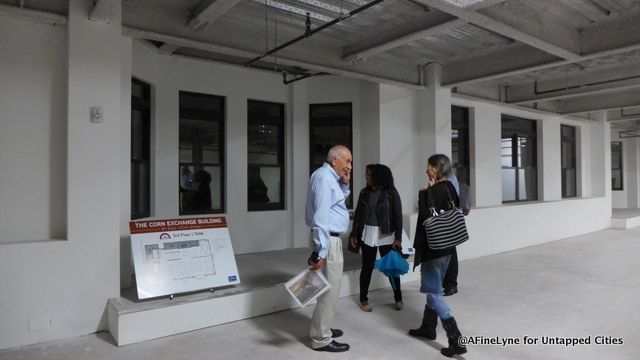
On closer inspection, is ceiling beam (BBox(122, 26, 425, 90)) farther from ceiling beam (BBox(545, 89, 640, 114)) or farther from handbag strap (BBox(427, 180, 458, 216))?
ceiling beam (BBox(545, 89, 640, 114))

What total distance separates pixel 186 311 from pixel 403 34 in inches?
143

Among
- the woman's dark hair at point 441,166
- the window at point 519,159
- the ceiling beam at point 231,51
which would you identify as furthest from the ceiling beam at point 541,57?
the woman's dark hair at point 441,166

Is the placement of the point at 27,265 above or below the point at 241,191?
below

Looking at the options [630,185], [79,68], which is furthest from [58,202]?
[630,185]

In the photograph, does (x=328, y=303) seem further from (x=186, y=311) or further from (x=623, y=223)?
(x=623, y=223)

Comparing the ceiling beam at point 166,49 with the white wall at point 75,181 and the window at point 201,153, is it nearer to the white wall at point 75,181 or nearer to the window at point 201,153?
the window at point 201,153

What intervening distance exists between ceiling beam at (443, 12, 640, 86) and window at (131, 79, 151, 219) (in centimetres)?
442

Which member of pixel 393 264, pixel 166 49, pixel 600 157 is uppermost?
pixel 166 49

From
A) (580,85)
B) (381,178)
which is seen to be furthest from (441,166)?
(580,85)

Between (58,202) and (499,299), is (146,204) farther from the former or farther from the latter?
(499,299)

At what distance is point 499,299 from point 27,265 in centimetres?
442

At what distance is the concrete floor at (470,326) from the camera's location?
2959 millimetres

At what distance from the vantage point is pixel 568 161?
1016cm

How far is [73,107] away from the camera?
3.21 metres
